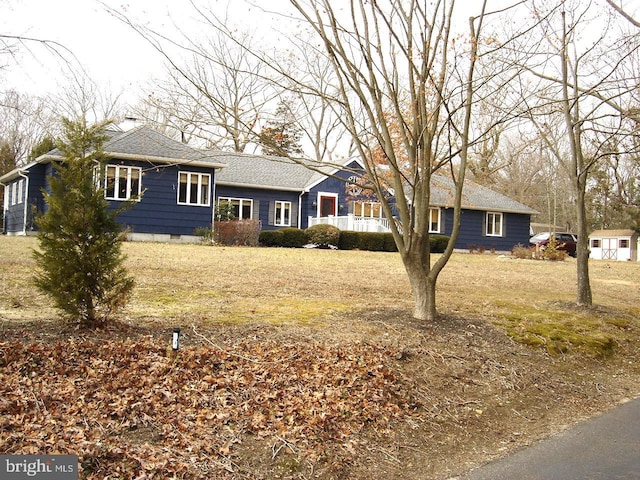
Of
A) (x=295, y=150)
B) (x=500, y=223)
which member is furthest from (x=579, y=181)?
(x=500, y=223)

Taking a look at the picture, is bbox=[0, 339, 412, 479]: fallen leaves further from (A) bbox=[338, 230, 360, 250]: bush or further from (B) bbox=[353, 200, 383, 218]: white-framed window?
(B) bbox=[353, 200, 383, 218]: white-framed window

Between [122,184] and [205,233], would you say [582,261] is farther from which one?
[122,184]

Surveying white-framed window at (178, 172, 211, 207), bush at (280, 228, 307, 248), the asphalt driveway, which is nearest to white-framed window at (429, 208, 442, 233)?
bush at (280, 228, 307, 248)

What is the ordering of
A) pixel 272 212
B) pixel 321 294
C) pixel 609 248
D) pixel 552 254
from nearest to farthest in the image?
pixel 321 294, pixel 552 254, pixel 272 212, pixel 609 248

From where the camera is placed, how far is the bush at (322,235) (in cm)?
2186

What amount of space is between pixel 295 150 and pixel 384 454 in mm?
4477

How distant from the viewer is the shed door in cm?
4447

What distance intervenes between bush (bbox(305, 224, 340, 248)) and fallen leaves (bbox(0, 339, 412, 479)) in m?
15.7

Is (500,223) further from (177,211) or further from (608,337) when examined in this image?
(608,337)

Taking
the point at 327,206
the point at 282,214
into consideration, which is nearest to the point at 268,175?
the point at 282,214

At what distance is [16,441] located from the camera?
3.79 m

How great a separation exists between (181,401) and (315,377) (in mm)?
1329

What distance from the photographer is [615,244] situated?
4472cm

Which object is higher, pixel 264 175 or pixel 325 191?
pixel 264 175
